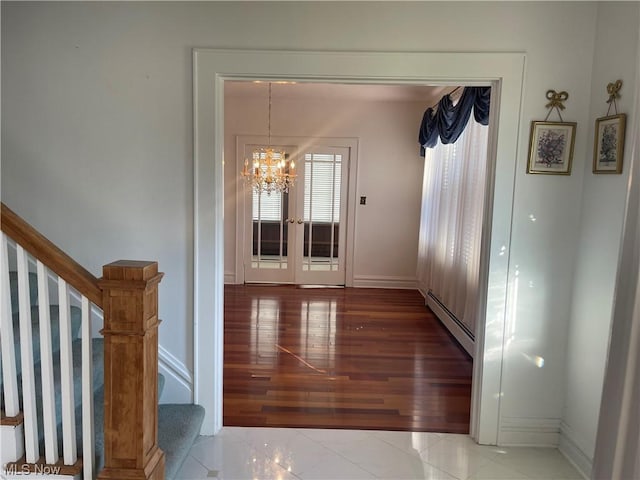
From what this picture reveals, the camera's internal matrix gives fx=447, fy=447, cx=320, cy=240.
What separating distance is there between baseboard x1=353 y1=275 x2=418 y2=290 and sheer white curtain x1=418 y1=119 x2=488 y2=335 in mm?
589

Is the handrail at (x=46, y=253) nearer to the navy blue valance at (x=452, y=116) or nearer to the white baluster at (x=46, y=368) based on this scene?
the white baluster at (x=46, y=368)

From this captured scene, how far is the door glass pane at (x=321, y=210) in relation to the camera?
21.5ft

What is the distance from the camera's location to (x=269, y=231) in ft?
22.1

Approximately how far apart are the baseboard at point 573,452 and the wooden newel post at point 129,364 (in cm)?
216

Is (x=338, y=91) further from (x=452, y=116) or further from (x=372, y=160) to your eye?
(x=452, y=116)

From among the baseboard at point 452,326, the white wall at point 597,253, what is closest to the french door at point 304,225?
the baseboard at point 452,326

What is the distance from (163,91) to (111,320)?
1.44m

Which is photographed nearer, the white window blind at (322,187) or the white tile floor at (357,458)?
the white tile floor at (357,458)

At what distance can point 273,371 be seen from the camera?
3598 millimetres

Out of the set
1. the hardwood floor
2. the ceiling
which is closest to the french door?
the ceiling

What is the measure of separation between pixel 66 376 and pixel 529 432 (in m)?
2.46

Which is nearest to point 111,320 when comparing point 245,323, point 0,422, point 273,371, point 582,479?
point 0,422

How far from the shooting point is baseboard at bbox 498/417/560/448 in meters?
2.62
